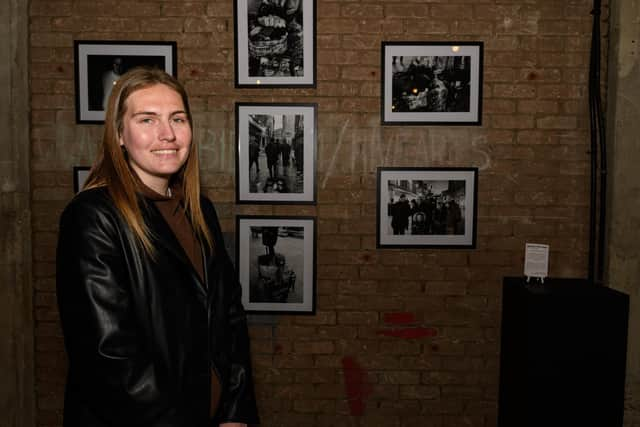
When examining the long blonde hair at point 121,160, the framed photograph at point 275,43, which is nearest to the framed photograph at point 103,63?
the framed photograph at point 275,43

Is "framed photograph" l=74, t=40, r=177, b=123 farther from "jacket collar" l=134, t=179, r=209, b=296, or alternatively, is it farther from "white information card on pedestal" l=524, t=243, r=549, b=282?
"white information card on pedestal" l=524, t=243, r=549, b=282

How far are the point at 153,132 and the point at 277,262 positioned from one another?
1534mm

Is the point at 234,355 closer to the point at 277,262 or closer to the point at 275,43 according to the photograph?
the point at 277,262

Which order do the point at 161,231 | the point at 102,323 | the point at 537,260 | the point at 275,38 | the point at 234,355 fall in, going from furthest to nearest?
the point at 275,38 → the point at 537,260 → the point at 234,355 → the point at 161,231 → the point at 102,323

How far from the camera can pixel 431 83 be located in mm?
2896

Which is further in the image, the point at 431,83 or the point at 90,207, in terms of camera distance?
the point at 431,83

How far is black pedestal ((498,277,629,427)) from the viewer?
2285 millimetres

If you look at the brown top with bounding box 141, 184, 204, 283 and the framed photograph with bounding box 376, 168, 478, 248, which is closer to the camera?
the brown top with bounding box 141, 184, 204, 283

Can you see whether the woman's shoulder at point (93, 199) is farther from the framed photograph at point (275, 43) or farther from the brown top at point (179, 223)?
the framed photograph at point (275, 43)

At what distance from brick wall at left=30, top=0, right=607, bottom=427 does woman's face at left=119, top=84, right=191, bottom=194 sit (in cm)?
133

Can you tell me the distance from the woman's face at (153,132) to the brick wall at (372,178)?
1.33 meters

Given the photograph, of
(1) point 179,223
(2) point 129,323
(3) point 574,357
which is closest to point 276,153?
(1) point 179,223

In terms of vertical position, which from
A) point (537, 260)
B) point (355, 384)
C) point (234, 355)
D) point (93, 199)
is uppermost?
point (93, 199)

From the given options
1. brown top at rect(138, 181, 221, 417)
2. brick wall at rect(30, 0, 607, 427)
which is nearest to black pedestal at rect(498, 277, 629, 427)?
brick wall at rect(30, 0, 607, 427)
